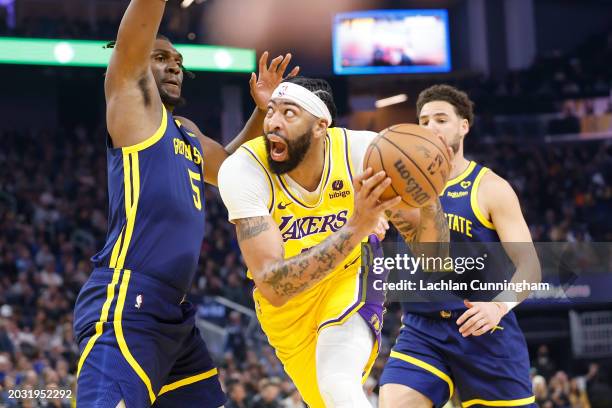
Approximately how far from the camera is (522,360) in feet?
16.0

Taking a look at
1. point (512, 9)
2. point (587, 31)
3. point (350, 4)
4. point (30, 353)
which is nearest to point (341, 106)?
point (350, 4)

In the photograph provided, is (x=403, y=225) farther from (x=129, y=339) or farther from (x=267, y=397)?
(x=267, y=397)

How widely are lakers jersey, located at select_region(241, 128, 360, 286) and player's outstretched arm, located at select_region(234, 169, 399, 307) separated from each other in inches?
9.8

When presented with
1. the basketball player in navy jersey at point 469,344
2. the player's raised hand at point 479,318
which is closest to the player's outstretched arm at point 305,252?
the player's raised hand at point 479,318

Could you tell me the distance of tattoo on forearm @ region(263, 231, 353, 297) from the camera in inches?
144

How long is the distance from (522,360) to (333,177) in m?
1.58

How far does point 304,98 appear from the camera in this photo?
420cm

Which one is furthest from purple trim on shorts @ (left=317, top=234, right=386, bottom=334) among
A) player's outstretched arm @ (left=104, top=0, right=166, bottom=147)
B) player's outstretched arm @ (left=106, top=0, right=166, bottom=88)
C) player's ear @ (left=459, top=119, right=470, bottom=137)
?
player's outstretched arm @ (left=106, top=0, right=166, bottom=88)

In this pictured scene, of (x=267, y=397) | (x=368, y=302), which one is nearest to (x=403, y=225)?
(x=368, y=302)

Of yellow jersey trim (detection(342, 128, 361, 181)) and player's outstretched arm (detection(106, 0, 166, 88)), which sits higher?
player's outstretched arm (detection(106, 0, 166, 88))

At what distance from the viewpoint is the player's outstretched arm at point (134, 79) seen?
389 cm

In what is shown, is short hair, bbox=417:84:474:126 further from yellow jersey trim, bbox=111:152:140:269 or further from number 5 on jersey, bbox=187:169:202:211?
yellow jersey trim, bbox=111:152:140:269

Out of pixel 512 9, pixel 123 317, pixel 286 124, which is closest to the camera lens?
pixel 123 317

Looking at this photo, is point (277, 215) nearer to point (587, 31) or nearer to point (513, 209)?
point (513, 209)
